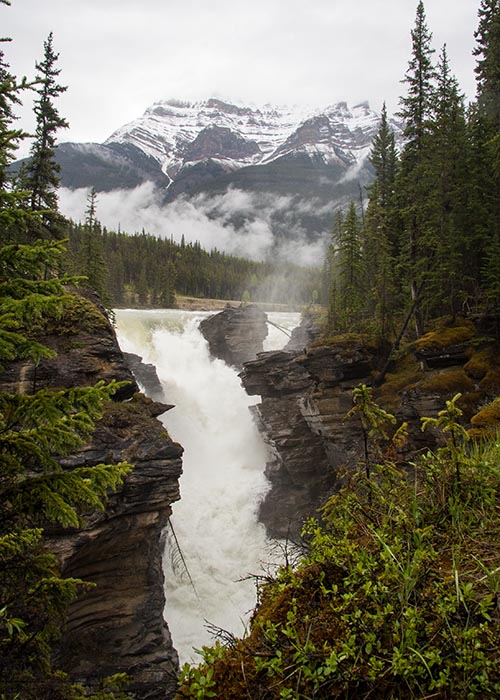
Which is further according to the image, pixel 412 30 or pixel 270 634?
pixel 412 30

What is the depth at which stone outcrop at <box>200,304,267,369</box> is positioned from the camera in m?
45.1

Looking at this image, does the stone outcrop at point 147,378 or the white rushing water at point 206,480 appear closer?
the white rushing water at point 206,480

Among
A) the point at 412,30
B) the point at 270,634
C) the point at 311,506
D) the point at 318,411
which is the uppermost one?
the point at 412,30

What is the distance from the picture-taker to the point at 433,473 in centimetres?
372

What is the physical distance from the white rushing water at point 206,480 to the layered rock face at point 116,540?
227 cm

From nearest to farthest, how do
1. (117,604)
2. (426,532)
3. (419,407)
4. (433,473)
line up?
(426,532) → (433,473) → (117,604) → (419,407)

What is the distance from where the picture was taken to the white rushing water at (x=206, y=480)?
1848 cm

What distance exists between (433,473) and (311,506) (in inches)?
896

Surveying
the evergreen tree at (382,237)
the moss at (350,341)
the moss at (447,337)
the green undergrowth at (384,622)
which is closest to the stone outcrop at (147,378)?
the moss at (350,341)

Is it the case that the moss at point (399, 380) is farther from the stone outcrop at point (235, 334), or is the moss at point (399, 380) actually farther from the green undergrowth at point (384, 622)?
the stone outcrop at point (235, 334)

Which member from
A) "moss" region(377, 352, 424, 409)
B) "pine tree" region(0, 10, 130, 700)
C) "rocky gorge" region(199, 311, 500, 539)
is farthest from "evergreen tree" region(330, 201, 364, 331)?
"pine tree" region(0, 10, 130, 700)

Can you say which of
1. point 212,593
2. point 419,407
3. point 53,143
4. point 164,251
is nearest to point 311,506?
point 212,593

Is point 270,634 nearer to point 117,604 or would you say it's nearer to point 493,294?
point 117,604

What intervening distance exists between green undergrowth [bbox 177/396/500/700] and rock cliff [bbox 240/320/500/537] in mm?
12012
